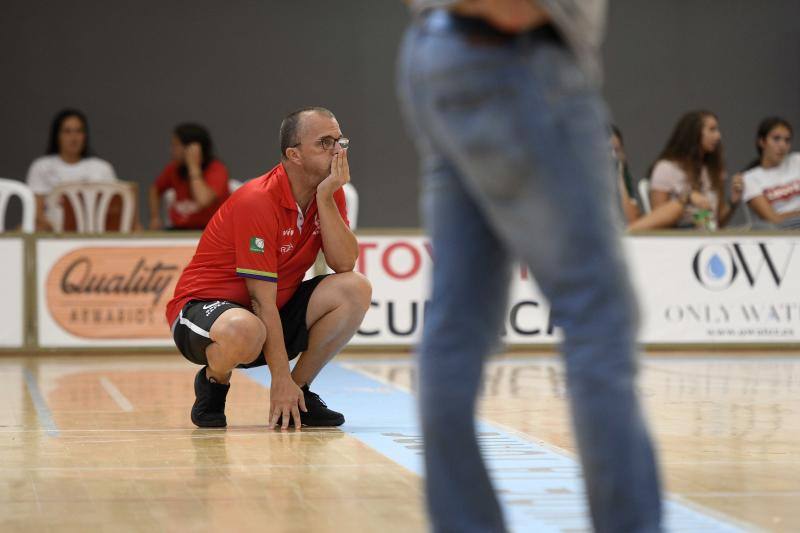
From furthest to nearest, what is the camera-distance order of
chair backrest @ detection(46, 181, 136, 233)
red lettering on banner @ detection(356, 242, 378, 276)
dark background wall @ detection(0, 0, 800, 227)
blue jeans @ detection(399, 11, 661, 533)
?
dark background wall @ detection(0, 0, 800, 227), chair backrest @ detection(46, 181, 136, 233), red lettering on banner @ detection(356, 242, 378, 276), blue jeans @ detection(399, 11, 661, 533)

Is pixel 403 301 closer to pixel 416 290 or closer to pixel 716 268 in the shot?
pixel 416 290

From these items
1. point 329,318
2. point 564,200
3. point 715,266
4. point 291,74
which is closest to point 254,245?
point 329,318

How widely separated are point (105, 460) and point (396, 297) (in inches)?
182

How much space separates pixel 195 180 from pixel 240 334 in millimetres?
4953

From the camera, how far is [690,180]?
8.78 meters

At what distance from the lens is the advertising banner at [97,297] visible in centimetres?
820

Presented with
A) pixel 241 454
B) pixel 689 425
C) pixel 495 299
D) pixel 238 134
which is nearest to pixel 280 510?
pixel 241 454

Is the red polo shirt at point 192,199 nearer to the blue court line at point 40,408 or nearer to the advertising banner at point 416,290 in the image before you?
the advertising banner at point 416,290

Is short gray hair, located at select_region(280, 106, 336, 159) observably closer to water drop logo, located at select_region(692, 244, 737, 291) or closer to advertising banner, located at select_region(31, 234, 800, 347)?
advertising banner, located at select_region(31, 234, 800, 347)

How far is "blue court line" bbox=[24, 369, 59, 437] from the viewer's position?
456cm

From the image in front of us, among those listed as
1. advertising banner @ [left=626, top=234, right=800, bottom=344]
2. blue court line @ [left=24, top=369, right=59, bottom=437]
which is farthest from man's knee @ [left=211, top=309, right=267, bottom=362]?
advertising banner @ [left=626, top=234, right=800, bottom=344]

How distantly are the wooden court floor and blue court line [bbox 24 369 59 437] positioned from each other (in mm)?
12

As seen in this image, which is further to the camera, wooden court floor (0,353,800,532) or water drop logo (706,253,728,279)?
water drop logo (706,253,728,279)

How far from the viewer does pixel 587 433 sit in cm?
179
